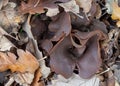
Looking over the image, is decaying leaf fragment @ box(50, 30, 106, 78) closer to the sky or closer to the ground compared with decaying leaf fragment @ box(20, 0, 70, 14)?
closer to the ground

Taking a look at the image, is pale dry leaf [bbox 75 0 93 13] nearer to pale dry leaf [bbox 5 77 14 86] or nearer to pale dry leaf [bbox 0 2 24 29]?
pale dry leaf [bbox 0 2 24 29]

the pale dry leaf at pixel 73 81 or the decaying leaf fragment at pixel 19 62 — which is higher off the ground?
the decaying leaf fragment at pixel 19 62

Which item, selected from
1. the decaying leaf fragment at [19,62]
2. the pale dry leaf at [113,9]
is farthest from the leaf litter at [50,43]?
the pale dry leaf at [113,9]

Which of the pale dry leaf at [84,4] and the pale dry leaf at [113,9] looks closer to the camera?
the pale dry leaf at [84,4]

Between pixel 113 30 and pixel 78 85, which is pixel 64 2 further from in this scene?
pixel 78 85

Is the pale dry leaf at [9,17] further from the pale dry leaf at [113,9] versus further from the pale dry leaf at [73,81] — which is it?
the pale dry leaf at [113,9]

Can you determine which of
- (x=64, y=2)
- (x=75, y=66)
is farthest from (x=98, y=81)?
(x=64, y=2)

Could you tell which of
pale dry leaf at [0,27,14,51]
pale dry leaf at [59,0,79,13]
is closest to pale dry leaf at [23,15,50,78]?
pale dry leaf at [0,27,14,51]

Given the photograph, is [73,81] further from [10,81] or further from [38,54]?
[10,81]
